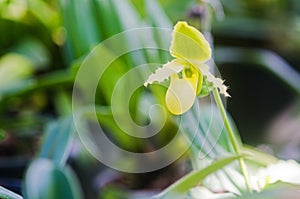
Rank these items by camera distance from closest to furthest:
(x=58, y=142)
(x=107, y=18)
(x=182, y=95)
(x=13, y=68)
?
1. (x=182, y=95)
2. (x=58, y=142)
3. (x=107, y=18)
4. (x=13, y=68)

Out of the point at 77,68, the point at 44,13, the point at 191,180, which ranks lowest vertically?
the point at 191,180

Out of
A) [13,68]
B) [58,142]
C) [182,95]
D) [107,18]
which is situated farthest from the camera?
[13,68]

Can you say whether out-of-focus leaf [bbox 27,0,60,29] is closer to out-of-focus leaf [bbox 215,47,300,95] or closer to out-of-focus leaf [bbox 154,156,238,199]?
out-of-focus leaf [bbox 215,47,300,95]

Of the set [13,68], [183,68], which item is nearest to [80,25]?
[13,68]

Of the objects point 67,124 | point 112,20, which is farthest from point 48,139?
point 112,20

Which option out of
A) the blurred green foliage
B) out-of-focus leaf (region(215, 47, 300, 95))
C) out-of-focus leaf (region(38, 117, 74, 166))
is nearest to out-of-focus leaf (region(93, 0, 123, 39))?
the blurred green foliage

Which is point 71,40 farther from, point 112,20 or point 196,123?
point 196,123

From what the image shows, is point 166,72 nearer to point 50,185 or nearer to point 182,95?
point 182,95
